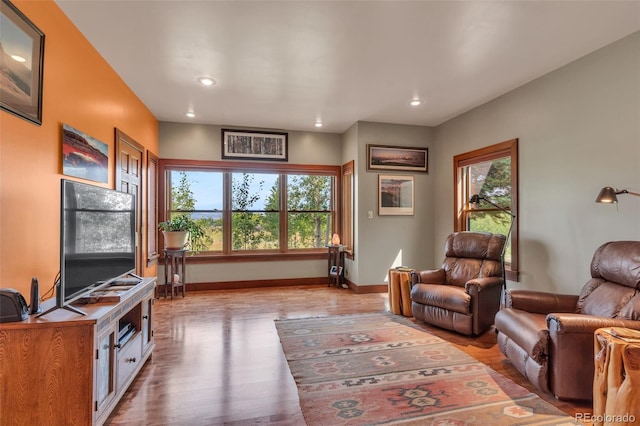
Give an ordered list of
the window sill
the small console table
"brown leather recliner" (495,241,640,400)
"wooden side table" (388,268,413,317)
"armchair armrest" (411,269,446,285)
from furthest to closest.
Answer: the small console table → the window sill → "wooden side table" (388,268,413,317) → "armchair armrest" (411,269,446,285) → "brown leather recliner" (495,241,640,400)

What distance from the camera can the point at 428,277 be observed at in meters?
3.87

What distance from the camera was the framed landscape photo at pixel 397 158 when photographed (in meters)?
5.24

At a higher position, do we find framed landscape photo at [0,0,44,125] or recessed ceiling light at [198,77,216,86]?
recessed ceiling light at [198,77,216,86]

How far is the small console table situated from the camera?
5.59 meters

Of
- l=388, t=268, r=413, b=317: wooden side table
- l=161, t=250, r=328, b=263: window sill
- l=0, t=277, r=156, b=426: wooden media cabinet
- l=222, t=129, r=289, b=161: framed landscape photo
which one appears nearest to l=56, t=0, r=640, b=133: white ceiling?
l=222, t=129, r=289, b=161: framed landscape photo

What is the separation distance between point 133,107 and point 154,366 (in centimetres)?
311

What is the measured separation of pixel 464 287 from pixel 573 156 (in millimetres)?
1777

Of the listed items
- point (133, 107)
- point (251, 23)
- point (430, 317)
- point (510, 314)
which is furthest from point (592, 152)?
point (133, 107)

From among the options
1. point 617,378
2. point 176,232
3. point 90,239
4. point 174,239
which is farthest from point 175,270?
point 617,378

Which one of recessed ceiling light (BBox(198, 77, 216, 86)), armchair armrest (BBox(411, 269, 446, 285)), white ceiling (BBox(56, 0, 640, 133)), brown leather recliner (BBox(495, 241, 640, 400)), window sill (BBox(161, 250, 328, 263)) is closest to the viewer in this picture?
brown leather recliner (BBox(495, 241, 640, 400))

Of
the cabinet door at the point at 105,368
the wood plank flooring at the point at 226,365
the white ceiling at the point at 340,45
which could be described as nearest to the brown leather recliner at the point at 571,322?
the wood plank flooring at the point at 226,365

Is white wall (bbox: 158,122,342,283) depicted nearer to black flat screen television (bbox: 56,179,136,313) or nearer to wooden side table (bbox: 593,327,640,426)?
black flat screen television (bbox: 56,179,136,313)

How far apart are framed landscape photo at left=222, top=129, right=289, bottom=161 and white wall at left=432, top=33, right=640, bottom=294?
3.38 meters

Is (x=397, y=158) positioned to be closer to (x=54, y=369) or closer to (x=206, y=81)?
(x=206, y=81)
